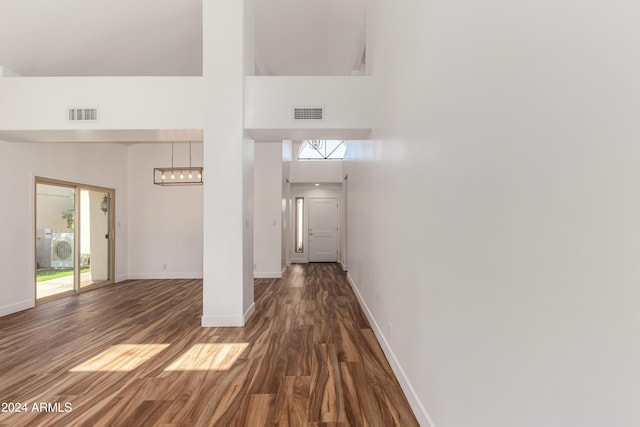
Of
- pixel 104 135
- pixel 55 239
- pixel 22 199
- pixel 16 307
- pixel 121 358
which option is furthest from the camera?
pixel 55 239

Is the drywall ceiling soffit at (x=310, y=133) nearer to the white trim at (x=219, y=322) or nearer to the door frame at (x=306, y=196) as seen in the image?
the white trim at (x=219, y=322)

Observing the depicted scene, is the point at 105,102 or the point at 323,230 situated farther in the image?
the point at 323,230

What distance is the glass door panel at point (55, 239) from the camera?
524 centimetres

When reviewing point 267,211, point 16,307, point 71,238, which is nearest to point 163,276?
point 71,238

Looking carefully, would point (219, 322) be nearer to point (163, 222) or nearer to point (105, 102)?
point (105, 102)

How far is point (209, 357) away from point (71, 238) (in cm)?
456

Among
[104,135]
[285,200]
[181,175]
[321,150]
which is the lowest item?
[285,200]

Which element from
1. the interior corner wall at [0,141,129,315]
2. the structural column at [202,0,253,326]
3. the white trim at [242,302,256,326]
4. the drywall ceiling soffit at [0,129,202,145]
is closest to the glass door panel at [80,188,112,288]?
the interior corner wall at [0,141,129,315]

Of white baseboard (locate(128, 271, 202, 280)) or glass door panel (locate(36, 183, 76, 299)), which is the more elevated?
glass door panel (locate(36, 183, 76, 299))

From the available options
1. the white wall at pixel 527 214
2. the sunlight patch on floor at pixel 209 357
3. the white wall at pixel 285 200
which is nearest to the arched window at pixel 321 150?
the white wall at pixel 285 200

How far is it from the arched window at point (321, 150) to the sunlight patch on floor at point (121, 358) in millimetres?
7908

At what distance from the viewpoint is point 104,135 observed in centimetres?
418

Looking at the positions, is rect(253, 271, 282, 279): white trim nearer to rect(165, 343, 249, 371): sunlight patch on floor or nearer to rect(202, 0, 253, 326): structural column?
rect(202, 0, 253, 326): structural column

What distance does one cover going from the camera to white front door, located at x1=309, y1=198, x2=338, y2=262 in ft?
34.8
